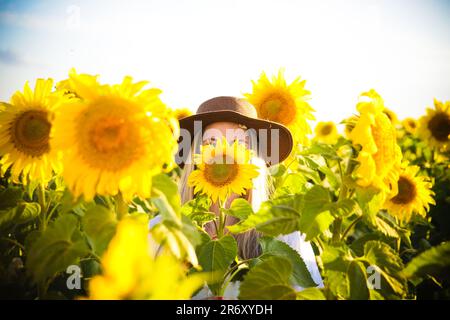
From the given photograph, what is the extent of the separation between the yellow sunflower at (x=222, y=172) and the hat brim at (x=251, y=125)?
0.39 meters

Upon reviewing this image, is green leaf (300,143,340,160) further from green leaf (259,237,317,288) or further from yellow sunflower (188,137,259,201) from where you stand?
yellow sunflower (188,137,259,201)

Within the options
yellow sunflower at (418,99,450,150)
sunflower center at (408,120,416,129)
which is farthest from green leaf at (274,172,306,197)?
sunflower center at (408,120,416,129)

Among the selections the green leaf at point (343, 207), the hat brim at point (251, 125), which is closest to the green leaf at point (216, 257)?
the green leaf at point (343, 207)

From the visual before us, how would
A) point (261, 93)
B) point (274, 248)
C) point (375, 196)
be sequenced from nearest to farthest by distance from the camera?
point (375, 196)
point (274, 248)
point (261, 93)

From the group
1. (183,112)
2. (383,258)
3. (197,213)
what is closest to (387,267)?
(383,258)

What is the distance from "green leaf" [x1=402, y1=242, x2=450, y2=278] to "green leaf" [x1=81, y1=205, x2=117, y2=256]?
113 cm

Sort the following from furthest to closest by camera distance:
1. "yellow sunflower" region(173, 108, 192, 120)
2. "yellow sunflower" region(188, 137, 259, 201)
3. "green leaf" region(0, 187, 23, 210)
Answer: "yellow sunflower" region(173, 108, 192, 120)
"yellow sunflower" region(188, 137, 259, 201)
"green leaf" region(0, 187, 23, 210)

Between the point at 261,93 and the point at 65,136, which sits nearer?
the point at 65,136

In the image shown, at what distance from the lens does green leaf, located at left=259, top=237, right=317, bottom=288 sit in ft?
5.76

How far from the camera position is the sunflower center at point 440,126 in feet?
19.3

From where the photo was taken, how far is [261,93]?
3.78 meters
